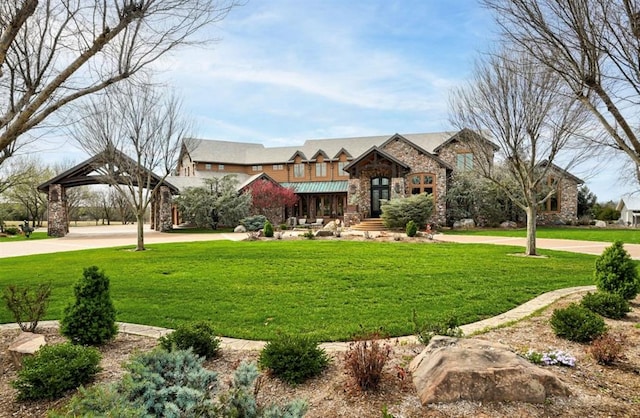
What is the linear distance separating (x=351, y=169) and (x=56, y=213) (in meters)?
21.1

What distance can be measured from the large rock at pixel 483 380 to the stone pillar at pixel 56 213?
29551 mm

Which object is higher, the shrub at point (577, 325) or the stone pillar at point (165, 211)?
the stone pillar at point (165, 211)

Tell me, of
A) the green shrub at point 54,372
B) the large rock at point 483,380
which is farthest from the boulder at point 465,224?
the green shrub at point 54,372

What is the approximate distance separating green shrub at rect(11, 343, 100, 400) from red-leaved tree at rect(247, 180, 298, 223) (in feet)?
92.4

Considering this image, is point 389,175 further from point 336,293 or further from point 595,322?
point 595,322

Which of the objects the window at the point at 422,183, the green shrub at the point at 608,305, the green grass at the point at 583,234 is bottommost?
the green shrub at the point at 608,305

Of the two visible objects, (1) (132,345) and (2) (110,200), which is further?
(2) (110,200)

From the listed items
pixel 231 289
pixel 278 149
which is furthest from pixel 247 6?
pixel 278 149

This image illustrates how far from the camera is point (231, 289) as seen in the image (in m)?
8.49

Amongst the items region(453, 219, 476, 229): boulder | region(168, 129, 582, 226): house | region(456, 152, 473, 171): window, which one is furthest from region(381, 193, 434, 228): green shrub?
region(456, 152, 473, 171): window

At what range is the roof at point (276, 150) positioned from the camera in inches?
1515

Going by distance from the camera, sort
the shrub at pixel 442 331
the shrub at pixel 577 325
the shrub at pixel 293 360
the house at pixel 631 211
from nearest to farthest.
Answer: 1. the shrub at pixel 293 360
2. the shrub at pixel 442 331
3. the shrub at pixel 577 325
4. the house at pixel 631 211

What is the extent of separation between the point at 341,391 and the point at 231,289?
5325 mm

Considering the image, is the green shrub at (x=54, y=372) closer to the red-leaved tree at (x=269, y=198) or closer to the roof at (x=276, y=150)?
the red-leaved tree at (x=269, y=198)
